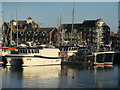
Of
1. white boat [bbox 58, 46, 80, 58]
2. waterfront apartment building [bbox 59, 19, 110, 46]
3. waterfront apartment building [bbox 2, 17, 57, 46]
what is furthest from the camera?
waterfront apartment building [bbox 2, 17, 57, 46]

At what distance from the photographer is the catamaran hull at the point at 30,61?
201ft

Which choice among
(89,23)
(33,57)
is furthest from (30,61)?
(89,23)

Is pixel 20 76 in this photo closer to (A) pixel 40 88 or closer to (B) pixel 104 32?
(A) pixel 40 88

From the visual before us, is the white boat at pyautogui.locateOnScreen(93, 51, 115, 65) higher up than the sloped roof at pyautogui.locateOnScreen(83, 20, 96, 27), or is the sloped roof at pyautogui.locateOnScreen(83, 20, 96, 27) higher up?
the sloped roof at pyautogui.locateOnScreen(83, 20, 96, 27)

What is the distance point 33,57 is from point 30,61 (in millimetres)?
1004

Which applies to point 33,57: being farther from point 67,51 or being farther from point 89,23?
point 89,23

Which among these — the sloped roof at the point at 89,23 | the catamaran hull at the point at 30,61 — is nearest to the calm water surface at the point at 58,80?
the catamaran hull at the point at 30,61

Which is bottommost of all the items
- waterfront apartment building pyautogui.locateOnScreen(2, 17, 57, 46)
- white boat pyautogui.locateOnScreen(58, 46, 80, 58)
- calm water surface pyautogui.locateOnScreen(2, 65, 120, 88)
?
calm water surface pyautogui.locateOnScreen(2, 65, 120, 88)

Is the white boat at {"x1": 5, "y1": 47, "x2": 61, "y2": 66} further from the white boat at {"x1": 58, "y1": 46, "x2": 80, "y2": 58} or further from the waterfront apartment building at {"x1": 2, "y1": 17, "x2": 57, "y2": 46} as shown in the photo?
the waterfront apartment building at {"x1": 2, "y1": 17, "x2": 57, "y2": 46}

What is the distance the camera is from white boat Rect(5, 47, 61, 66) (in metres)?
61.3

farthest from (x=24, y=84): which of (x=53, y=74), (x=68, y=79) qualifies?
(x=53, y=74)

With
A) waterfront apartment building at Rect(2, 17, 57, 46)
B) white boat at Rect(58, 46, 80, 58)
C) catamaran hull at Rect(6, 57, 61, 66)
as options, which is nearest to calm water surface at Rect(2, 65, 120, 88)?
catamaran hull at Rect(6, 57, 61, 66)

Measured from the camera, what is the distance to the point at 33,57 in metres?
61.8

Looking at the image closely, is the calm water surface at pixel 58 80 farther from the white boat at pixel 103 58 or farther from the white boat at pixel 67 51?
the white boat at pixel 67 51
